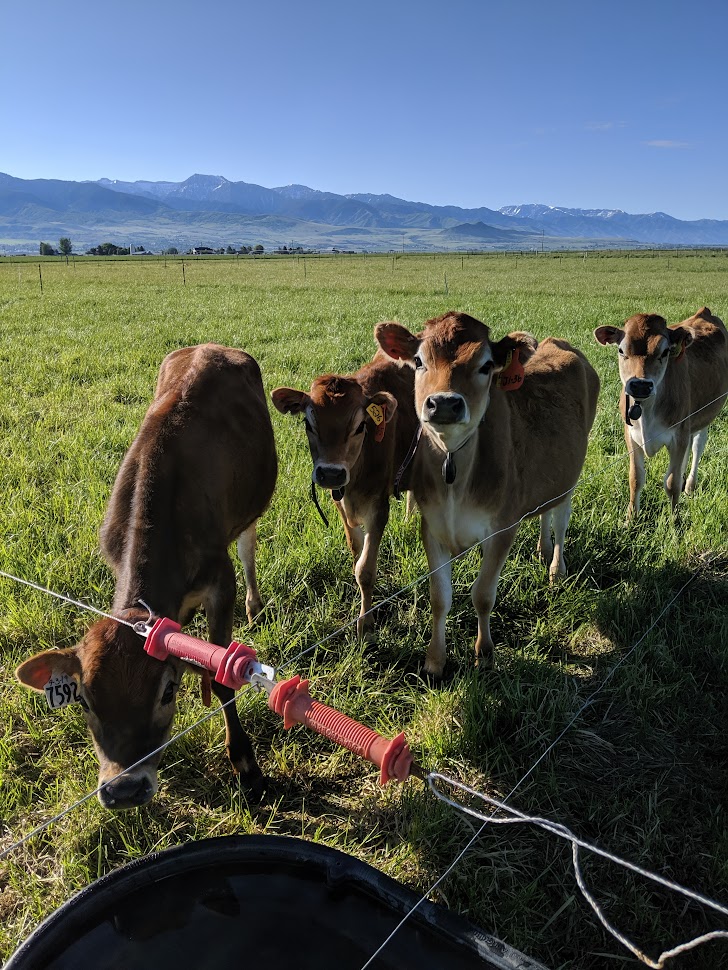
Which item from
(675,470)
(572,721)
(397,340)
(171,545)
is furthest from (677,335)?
(171,545)

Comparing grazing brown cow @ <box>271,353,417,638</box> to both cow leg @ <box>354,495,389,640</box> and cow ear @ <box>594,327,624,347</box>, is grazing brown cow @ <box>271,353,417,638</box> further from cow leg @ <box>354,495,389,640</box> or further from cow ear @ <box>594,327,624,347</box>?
cow ear @ <box>594,327,624,347</box>

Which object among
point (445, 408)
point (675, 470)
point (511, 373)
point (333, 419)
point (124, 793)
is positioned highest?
point (511, 373)

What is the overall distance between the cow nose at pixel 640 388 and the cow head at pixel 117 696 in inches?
191

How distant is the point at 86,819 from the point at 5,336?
13206 mm

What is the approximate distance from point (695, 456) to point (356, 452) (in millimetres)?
4855

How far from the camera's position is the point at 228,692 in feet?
10.4

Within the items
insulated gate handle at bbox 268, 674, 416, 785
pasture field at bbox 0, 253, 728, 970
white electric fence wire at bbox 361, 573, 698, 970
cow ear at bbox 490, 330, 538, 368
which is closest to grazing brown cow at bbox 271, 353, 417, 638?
pasture field at bbox 0, 253, 728, 970

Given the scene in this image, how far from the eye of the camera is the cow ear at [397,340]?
155 inches

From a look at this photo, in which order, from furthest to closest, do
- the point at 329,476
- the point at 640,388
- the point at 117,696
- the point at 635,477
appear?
the point at 635,477, the point at 640,388, the point at 329,476, the point at 117,696

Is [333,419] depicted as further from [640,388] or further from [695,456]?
[695,456]

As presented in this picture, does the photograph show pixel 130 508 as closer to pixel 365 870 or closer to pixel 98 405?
pixel 365 870

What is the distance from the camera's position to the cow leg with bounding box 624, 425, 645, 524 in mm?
5918

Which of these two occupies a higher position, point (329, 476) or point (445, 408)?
point (445, 408)

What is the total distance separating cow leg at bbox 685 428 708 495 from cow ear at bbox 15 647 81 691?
632 cm
